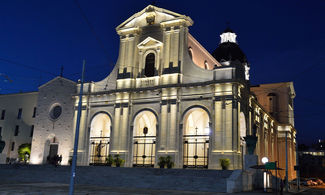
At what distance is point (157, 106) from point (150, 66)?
195 inches

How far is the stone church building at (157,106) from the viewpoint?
1299 inches

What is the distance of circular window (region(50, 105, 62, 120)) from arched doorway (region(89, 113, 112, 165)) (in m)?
5.53

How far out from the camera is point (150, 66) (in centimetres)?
3841

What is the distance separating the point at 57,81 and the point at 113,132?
39.5ft

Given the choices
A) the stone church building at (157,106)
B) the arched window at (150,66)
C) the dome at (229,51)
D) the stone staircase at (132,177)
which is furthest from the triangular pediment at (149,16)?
the dome at (229,51)

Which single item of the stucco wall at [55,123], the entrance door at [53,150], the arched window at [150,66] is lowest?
the entrance door at [53,150]

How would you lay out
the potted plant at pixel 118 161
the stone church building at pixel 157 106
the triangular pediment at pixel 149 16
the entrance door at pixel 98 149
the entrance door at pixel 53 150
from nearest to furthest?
the stone church building at pixel 157 106, the potted plant at pixel 118 161, the triangular pediment at pixel 149 16, the entrance door at pixel 98 149, the entrance door at pixel 53 150

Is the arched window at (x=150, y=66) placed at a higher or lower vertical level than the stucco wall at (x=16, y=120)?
higher

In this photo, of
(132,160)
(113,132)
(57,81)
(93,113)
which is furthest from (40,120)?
(132,160)

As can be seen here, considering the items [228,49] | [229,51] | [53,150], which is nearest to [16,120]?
[53,150]

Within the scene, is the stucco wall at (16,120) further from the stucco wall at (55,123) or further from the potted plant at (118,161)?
the potted plant at (118,161)

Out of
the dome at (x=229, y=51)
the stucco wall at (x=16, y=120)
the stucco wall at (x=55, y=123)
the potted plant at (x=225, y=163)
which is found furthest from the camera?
the dome at (x=229, y=51)

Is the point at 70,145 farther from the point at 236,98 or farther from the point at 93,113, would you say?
the point at 236,98

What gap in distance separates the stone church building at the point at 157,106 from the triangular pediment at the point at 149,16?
10 cm
